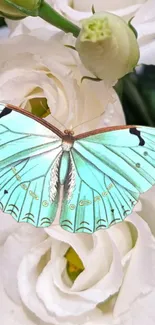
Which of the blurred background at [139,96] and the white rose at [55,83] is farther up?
the white rose at [55,83]

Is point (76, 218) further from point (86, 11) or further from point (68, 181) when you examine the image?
point (86, 11)

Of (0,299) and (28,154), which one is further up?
(28,154)

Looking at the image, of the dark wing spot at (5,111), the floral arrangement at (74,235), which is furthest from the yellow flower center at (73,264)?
the dark wing spot at (5,111)

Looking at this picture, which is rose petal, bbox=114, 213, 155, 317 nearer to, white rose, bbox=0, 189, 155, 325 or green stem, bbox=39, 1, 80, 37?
white rose, bbox=0, 189, 155, 325

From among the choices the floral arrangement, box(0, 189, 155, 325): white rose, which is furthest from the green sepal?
box(0, 189, 155, 325): white rose

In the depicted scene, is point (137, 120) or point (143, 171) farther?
point (137, 120)

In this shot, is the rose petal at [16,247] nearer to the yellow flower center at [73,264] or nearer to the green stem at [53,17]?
the yellow flower center at [73,264]

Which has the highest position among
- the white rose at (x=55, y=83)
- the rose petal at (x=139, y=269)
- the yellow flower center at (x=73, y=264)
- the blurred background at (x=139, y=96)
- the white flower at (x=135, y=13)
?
the white flower at (x=135, y=13)

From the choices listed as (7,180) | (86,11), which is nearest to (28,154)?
(7,180)
